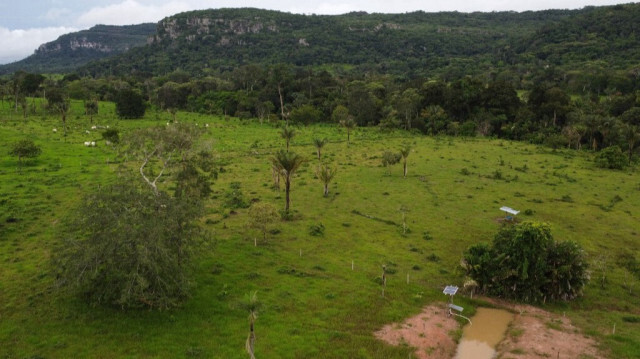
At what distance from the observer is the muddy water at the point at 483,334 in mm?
24344

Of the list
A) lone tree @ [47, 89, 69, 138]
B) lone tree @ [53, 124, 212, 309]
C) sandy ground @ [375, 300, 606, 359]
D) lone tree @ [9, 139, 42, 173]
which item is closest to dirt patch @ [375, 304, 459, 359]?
sandy ground @ [375, 300, 606, 359]

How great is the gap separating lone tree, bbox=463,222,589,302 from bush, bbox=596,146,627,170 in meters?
50.3

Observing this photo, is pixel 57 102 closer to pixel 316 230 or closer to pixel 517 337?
pixel 316 230

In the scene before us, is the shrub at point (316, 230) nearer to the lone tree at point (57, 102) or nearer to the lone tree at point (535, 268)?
the lone tree at point (535, 268)

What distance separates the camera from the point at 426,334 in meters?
25.3

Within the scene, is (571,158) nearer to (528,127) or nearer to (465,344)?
(528,127)

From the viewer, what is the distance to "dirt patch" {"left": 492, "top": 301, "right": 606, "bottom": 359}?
23.2m

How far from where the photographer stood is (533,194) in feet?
179

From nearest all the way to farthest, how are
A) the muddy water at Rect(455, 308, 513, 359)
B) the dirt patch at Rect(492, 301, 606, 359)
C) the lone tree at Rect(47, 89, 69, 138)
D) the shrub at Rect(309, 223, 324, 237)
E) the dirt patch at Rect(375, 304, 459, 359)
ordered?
the dirt patch at Rect(492, 301, 606, 359), the dirt patch at Rect(375, 304, 459, 359), the muddy water at Rect(455, 308, 513, 359), the shrub at Rect(309, 223, 324, 237), the lone tree at Rect(47, 89, 69, 138)

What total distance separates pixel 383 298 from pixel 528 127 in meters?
88.9

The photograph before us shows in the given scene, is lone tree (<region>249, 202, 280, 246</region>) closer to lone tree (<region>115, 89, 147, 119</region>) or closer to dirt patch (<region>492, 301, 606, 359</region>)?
dirt patch (<region>492, 301, 606, 359</region>)

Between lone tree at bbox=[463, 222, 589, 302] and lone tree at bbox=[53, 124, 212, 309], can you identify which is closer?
lone tree at bbox=[53, 124, 212, 309]

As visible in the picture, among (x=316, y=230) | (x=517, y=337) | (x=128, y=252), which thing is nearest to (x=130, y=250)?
(x=128, y=252)

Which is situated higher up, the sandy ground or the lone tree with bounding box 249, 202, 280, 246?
the lone tree with bounding box 249, 202, 280, 246
